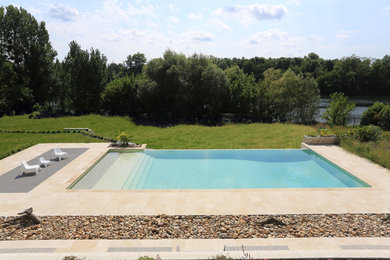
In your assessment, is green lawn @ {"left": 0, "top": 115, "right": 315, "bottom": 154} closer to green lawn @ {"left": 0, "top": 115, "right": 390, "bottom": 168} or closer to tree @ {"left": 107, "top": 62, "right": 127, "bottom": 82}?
Result: green lawn @ {"left": 0, "top": 115, "right": 390, "bottom": 168}

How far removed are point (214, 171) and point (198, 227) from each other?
4938 millimetres

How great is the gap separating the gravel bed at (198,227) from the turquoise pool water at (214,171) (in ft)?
8.57

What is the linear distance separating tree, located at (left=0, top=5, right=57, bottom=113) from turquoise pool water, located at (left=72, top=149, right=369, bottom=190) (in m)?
18.5

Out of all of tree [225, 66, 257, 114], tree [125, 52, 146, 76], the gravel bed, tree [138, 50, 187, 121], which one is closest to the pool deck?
the gravel bed

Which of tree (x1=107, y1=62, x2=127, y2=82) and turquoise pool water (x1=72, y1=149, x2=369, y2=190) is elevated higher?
tree (x1=107, y1=62, x2=127, y2=82)

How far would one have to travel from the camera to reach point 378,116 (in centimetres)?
1881

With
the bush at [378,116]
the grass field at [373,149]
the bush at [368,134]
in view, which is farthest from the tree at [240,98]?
the bush at [368,134]

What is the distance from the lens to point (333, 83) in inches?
1922

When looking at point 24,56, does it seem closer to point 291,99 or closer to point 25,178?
point 25,178

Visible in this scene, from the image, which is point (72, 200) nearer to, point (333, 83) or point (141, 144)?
point (141, 144)

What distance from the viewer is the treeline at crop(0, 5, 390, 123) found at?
2316cm

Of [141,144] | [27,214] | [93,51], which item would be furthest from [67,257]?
[93,51]

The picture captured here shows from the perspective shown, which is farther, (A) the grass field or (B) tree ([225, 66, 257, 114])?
(B) tree ([225, 66, 257, 114])

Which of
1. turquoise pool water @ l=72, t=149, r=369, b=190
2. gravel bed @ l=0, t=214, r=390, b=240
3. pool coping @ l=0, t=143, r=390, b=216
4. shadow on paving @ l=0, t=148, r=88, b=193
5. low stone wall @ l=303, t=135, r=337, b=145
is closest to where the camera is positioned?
gravel bed @ l=0, t=214, r=390, b=240
